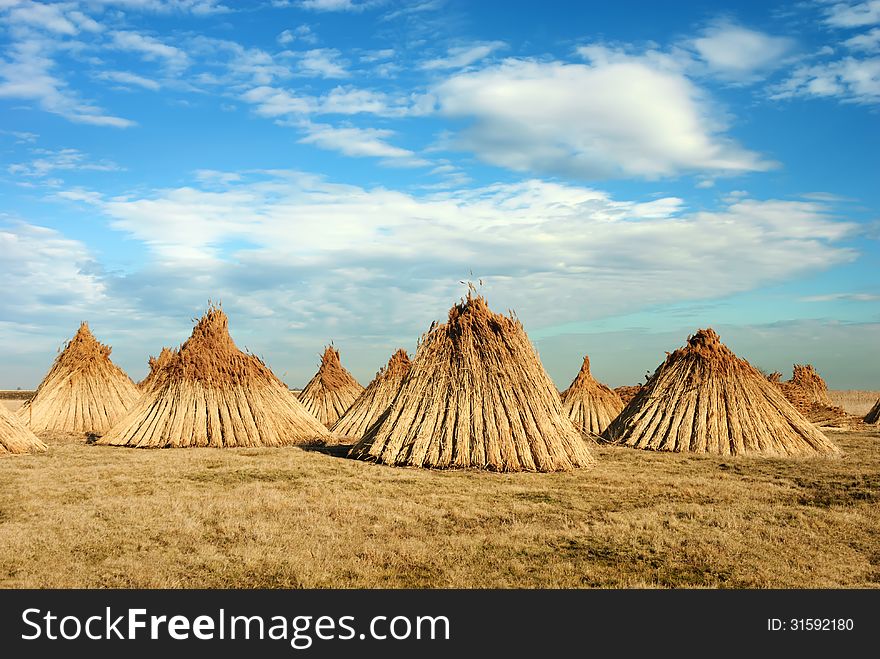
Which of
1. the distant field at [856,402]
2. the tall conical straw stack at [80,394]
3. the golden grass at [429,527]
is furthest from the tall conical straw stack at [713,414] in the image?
the distant field at [856,402]

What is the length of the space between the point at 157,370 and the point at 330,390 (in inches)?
261

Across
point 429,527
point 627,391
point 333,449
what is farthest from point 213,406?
point 627,391

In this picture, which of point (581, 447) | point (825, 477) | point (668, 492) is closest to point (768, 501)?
point (668, 492)

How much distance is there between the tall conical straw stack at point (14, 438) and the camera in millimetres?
14336

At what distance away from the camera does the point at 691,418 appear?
16766mm

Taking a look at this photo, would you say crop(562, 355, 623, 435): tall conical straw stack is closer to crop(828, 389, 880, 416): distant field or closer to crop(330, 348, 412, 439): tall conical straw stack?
crop(330, 348, 412, 439): tall conical straw stack

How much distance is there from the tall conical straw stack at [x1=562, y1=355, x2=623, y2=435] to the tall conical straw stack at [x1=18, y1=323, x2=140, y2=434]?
629 inches

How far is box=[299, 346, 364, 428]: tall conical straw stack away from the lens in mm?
25594

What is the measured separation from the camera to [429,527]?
315 inches

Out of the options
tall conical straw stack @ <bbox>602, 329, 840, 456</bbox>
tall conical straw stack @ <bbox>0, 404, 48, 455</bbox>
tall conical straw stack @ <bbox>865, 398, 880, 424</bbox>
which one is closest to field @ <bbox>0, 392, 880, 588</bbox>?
tall conical straw stack @ <bbox>0, 404, 48, 455</bbox>

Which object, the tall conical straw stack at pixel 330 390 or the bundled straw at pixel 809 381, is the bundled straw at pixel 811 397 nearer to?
the bundled straw at pixel 809 381

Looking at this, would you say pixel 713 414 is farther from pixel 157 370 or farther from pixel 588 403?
pixel 157 370

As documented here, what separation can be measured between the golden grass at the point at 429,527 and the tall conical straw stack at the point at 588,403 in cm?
1182
